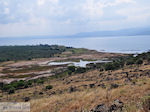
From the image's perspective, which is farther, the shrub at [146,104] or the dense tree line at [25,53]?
the dense tree line at [25,53]

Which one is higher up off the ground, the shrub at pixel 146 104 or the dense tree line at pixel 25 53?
the shrub at pixel 146 104

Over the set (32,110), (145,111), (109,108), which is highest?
(145,111)

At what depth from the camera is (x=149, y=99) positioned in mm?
5117

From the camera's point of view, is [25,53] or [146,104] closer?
[146,104]

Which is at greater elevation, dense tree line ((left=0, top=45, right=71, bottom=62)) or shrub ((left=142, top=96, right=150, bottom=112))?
shrub ((left=142, top=96, right=150, bottom=112))

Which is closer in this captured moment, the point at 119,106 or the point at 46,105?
the point at 119,106

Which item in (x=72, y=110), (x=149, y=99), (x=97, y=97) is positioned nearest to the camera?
(x=149, y=99)

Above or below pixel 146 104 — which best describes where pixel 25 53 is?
below

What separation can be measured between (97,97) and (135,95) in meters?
1.91

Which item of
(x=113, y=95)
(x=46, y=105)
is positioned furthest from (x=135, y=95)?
(x=46, y=105)

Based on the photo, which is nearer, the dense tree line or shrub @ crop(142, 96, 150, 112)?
shrub @ crop(142, 96, 150, 112)

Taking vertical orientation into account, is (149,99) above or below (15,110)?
above

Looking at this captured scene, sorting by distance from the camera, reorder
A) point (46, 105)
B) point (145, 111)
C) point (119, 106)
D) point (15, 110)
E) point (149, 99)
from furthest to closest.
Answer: point (46, 105), point (15, 110), point (119, 106), point (149, 99), point (145, 111)

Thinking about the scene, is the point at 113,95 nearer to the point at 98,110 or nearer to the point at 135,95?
the point at 135,95
